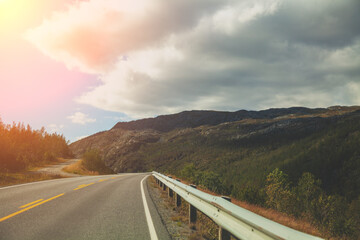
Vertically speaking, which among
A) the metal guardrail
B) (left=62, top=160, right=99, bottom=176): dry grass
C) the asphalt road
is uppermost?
the metal guardrail

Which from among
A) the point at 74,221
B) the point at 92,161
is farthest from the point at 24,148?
the point at 74,221

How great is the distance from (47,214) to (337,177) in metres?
172

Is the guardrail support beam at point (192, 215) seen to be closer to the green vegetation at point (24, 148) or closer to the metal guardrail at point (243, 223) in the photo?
the metal guardrail at point (243, 223)

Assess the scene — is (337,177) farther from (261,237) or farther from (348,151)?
(261,237)

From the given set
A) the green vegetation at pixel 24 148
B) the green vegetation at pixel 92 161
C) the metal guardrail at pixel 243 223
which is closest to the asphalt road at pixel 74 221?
the metal guardrail at pixel 243 223

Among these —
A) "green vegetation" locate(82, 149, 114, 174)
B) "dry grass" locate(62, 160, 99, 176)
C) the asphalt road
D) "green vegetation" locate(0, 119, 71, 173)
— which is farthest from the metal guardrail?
"green vegetation" locate(82, 149, 114, 174)

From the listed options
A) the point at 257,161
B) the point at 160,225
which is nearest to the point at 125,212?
the point at 160,225

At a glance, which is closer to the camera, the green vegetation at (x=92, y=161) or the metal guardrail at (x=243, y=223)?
the metal guardrail at (x=243, y=223)

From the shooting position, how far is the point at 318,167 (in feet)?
482

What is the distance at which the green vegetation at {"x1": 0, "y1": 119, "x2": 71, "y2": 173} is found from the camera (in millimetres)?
27084

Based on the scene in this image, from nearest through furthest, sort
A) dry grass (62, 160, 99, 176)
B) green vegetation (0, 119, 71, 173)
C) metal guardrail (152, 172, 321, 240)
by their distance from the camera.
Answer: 1. metal guardrail (152, 172, 321, 240)
2. green vegetation (0, 119, 71, 173)
3. dry grass (62, 160, 99, 176)

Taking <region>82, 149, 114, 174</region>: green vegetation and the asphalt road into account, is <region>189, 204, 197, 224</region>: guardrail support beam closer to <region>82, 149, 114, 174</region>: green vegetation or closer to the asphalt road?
the asphalt road

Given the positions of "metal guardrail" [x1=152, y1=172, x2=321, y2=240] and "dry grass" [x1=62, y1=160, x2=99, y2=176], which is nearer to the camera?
"metal guardrail" [x1=152, y1=172, x2=321, y2=240]

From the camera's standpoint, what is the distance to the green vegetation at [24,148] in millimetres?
27084
